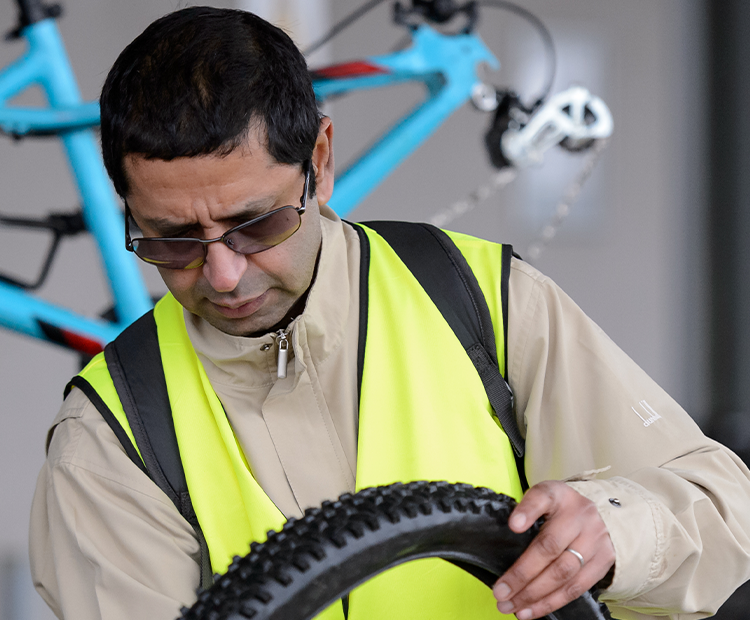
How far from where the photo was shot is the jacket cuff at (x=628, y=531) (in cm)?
56

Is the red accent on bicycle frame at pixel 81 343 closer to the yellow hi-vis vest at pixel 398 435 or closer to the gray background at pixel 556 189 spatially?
the gray background at pixel 556 189

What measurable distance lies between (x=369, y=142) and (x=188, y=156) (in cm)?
136

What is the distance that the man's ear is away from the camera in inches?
29.9

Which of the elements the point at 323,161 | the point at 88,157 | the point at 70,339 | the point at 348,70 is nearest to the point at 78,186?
the point at 88,157

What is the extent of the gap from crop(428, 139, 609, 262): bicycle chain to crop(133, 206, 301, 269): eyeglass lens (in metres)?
1.43

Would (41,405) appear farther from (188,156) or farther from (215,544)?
(188,156)

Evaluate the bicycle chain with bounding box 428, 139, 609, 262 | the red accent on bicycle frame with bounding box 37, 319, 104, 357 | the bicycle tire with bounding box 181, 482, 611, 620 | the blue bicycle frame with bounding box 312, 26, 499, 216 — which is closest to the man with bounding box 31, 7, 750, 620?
the bicycle tire with bounding box 181, 482, 611, 620

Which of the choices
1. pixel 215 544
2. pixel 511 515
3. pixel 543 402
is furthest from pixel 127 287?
pixel 511 515

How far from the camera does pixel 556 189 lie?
221 centimetres

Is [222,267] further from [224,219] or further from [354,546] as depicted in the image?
[354,546]

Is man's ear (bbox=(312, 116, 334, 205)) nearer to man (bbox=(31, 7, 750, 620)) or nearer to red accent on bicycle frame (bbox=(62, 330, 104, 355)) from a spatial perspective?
man (bbox=(31, 7, 750, 620))

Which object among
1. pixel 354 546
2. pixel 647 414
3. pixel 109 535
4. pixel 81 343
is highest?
pixel 354 546

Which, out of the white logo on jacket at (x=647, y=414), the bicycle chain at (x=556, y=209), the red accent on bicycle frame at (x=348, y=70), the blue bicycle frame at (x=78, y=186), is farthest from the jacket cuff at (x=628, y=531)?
the bicycle chain at (x=556, y=209)

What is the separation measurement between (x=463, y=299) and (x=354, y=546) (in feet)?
1.34
